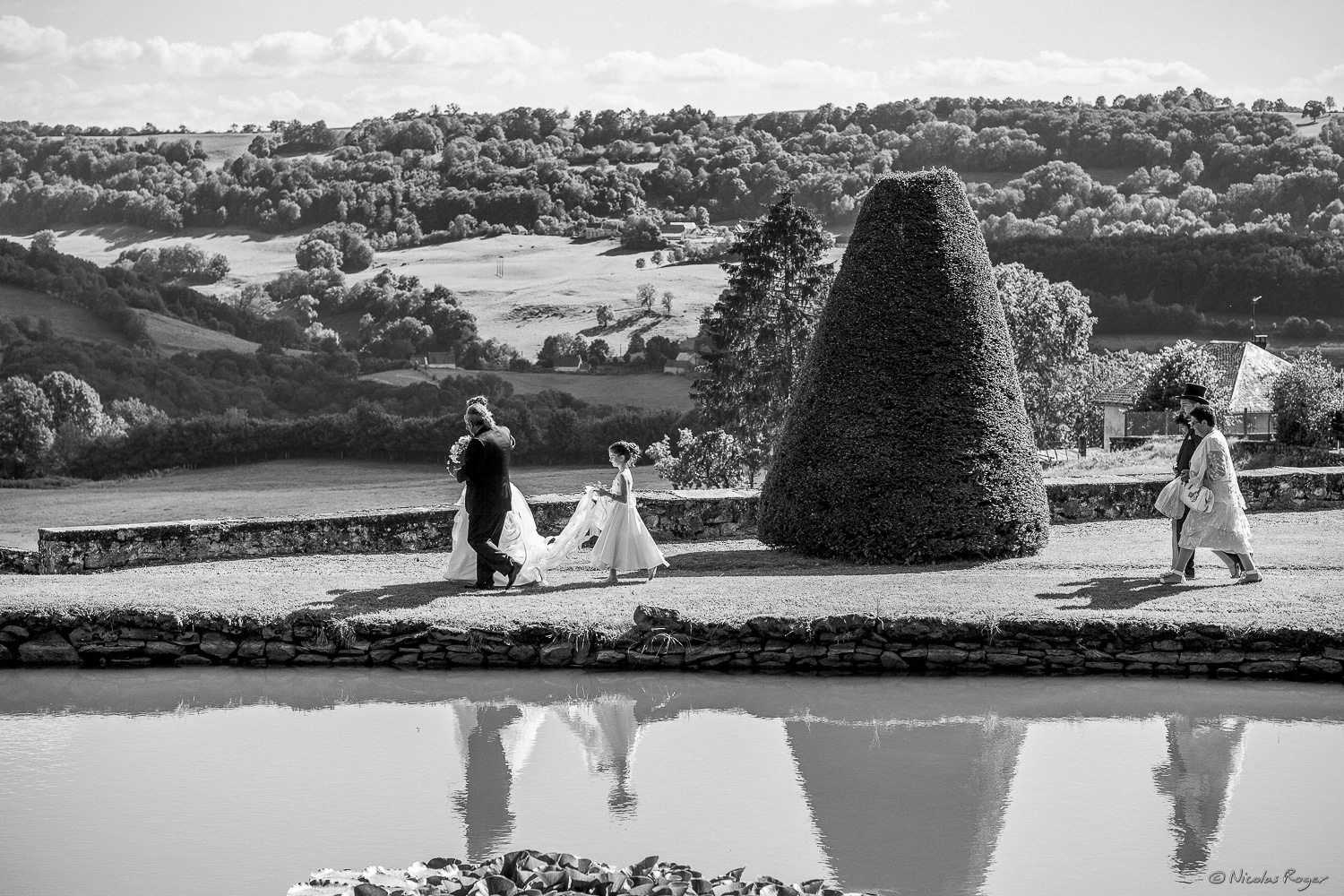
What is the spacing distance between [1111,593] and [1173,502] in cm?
117

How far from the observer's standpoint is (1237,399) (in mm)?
54469

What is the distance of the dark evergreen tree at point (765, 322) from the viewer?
36.0 metres

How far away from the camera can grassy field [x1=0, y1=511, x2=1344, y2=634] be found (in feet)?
36.7

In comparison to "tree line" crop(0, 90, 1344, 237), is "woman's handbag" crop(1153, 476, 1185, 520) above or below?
below

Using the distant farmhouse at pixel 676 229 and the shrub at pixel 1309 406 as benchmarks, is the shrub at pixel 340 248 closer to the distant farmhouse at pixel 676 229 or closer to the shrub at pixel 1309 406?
the distant farmhouse at pixel 676 229

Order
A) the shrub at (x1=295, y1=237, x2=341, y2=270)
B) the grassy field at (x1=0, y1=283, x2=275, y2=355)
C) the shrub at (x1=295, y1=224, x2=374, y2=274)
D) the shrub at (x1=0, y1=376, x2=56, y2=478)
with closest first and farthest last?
the shrub at (x1=0, y1=376, x2=56, y2=478) < the grassy field at (x1=0, y1=283, x2=275, y2=355) < the shrub at (x1=295, y1=237, x2=341, y2=270) < the shrub at (x1=295, y1=224, x2=374, y2=274)

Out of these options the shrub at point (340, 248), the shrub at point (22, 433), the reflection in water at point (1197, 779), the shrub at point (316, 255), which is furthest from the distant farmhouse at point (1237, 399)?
the shrub at point (340, 248)

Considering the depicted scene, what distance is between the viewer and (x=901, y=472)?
14.1 meters

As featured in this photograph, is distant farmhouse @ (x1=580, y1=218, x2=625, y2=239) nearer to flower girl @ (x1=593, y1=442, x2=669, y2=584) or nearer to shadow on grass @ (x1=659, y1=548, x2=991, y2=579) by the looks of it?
shadow on grass @ (x1=659, y1=548, x2=991, y2=579)

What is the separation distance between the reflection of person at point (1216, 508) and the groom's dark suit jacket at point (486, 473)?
6496mm

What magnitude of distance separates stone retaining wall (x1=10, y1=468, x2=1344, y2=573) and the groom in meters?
3.44

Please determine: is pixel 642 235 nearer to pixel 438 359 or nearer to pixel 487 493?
pixel 438 359

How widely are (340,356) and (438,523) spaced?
63.1 meters

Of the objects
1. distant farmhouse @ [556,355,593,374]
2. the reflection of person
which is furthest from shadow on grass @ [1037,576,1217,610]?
distant farmhouse @ [556,355,593,374]
